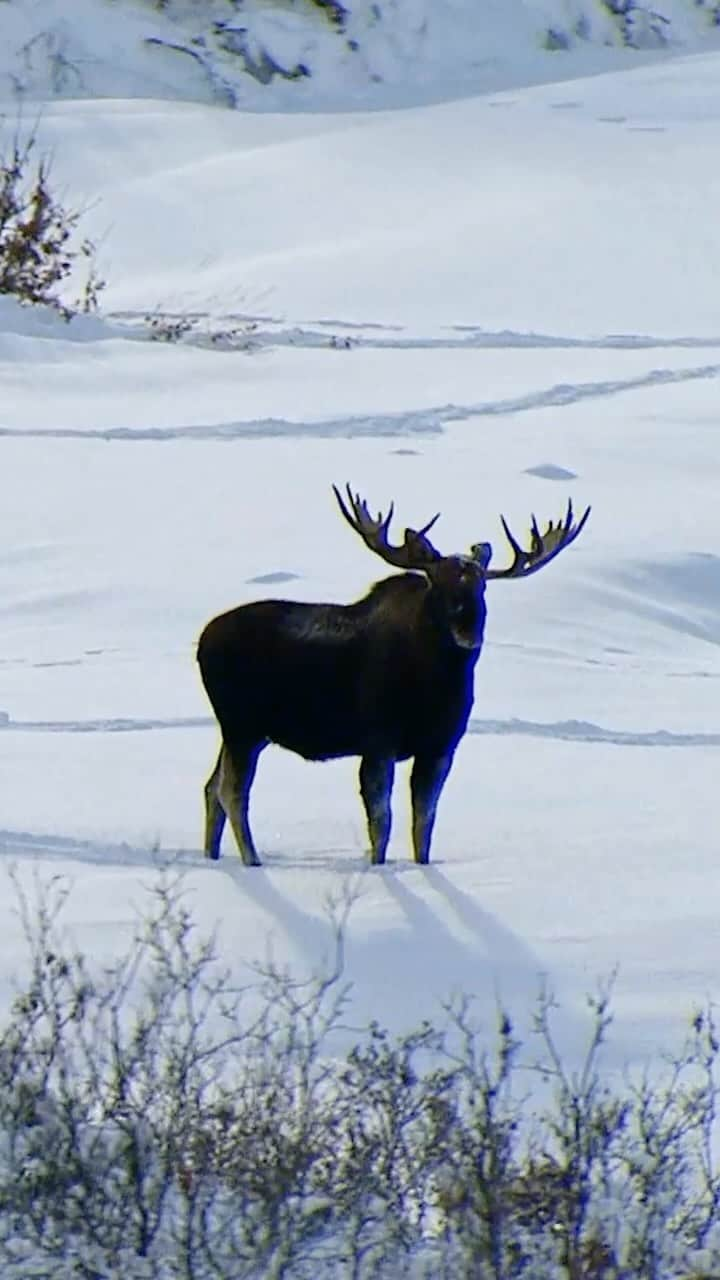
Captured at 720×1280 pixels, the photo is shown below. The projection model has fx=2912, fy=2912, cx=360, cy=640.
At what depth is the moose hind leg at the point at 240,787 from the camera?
9000 millimetres

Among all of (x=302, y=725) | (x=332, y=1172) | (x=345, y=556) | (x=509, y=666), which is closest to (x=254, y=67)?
(x=345, y=556)

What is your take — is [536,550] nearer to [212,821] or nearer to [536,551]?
[536,551]

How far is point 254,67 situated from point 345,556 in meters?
18.8

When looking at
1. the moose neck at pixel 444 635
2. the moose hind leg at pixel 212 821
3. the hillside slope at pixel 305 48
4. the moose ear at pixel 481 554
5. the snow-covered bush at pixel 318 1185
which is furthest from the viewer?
the hillside slope at pixel 305 48

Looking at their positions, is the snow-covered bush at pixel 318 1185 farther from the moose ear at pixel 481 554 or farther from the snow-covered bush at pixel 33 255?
the snow-covered bush at pixel 33 255

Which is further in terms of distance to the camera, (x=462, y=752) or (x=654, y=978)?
(x=462, y=752)

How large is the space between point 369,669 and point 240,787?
59 centimetres

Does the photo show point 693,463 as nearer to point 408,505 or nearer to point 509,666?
point 408,505

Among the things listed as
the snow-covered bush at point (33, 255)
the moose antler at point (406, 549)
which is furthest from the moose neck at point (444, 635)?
the snow-covered bush at point (33, 255)

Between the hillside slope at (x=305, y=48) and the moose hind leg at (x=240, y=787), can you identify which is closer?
the moose hind leg at (x=240, y=787)

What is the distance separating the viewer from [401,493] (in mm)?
16797

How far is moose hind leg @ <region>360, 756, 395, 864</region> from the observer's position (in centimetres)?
888

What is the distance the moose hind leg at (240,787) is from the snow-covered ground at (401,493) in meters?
0.12

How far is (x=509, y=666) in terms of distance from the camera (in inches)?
506
